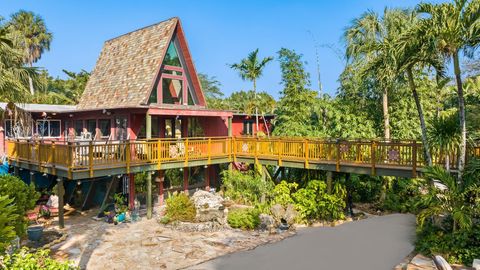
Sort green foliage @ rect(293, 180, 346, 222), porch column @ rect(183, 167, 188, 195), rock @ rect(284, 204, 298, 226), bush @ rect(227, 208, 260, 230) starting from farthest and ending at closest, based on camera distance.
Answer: porch column @ rect(183, 167, 188, 195) → green foliage @ rect(293, 180, 346, 222) → rock @ rect(284, 204, 298, 226) → bush @ rect(227, 208, 260, 230)

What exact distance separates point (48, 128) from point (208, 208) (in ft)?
42.2

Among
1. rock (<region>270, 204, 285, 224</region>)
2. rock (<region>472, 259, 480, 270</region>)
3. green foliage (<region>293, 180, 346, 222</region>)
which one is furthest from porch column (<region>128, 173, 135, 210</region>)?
rock (<region>472, 259, 480, 270</region>)

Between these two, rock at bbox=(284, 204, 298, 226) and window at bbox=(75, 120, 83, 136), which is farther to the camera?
window at bbox=(75, 120, 83, 136)

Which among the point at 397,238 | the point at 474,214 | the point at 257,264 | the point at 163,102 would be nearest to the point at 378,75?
the point at 474,214

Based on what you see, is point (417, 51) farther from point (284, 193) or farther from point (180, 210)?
point (180, 210)

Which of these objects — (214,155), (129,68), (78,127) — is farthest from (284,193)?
(78,127)

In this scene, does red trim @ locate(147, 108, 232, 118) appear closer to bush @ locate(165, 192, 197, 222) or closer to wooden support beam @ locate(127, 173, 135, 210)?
wooden support beam @ locate(127, 173, 135, 210)

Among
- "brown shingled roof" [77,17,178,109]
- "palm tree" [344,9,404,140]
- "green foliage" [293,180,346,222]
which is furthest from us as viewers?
"palm tree" [344,9,404,140]

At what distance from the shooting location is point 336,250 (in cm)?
1150

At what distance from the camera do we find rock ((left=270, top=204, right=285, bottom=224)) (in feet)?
47.9

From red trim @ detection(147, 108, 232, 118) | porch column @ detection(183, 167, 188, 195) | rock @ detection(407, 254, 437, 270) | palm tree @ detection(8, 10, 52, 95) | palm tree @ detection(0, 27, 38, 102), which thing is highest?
palm tree @ detection(8, 10, 52, 95)

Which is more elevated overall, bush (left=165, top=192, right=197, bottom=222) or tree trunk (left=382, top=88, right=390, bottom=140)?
tree trunk (left=382, top=88, right=390, bottom=140)

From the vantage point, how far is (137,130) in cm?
1795

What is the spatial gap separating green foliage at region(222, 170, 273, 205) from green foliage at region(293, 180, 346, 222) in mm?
2001
